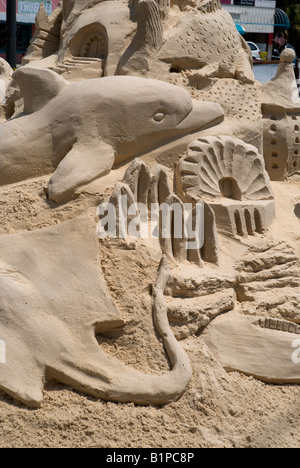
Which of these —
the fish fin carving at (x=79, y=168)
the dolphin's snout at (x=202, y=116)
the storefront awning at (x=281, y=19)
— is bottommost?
the storefront awning at (x=281, y=19)

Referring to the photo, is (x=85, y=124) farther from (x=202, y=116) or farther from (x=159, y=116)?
(x=202, y=116)

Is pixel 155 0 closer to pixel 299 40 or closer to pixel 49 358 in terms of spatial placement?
pixel 49 358

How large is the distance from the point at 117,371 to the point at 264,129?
104 inches

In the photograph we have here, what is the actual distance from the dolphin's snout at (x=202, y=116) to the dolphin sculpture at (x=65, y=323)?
41.4 inches

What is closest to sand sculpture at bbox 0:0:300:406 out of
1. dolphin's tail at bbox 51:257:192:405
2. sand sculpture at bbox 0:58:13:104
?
dolphin's tail at bbox 51:257:192:405

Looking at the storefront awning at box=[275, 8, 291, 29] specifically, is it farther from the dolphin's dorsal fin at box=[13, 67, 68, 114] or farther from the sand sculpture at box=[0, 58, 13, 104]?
the dolphin's dorsal fin at box=[13, 67, 68, 114]

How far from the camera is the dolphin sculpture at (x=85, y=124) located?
3.79 meters

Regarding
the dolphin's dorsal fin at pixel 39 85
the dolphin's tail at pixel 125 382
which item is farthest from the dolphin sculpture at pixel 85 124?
the dolphin's tail at pixel 125 382

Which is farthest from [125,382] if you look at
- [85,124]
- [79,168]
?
[85,124]

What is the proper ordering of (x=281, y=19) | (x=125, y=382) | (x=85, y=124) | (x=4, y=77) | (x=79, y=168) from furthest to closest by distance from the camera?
(x=281, y=19), (x=4, y=77), (x=85, y=124), (x=79, y=168), (x=125, y=382)
